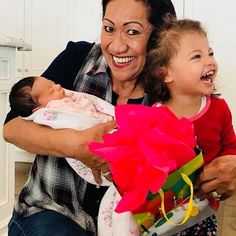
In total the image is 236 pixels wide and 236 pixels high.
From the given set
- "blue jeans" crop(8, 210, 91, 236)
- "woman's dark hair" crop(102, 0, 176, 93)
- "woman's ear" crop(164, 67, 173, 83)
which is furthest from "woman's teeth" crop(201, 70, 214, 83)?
"blue jeans" crop(8, 210, 91, 236)

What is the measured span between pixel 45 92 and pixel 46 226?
40 centimetres

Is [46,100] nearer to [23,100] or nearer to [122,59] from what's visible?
Answer: [23,100]

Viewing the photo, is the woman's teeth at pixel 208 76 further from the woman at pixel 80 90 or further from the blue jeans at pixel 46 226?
the blue jeans at pixel 46 226

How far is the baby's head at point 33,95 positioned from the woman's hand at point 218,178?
0.52 m

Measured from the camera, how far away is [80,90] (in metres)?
1.37

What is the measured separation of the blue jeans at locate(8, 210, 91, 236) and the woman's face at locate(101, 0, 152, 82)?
476 millimetres

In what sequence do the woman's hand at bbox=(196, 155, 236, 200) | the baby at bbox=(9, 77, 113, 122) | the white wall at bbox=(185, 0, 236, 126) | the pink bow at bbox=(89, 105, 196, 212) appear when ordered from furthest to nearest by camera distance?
the white wall at bbox=(185, 0, 236, 126) < the baby at bbox=(9, 77, 113, 122) < the woman's hand at bbox=(196, 155, 236, 200) < the pink bow at bbox=(89, 105, 196, 212)

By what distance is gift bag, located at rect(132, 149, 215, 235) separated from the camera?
899 millimetres

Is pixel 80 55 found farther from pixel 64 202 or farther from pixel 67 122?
pixel 64 202

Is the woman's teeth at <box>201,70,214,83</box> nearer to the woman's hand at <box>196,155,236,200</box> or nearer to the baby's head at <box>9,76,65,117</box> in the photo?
the woman's hand at <box>196,155,236,200</box>

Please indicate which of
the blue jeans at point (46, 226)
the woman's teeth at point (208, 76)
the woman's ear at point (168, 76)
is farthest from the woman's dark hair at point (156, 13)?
the blue jeans at point (46, 226)

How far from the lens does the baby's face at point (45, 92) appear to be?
4.18 feet

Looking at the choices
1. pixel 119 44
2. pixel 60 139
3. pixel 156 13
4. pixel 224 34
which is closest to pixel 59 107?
pixel 60 139

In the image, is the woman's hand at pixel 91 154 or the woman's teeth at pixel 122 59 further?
the woman's teeth at pixel 122 59
